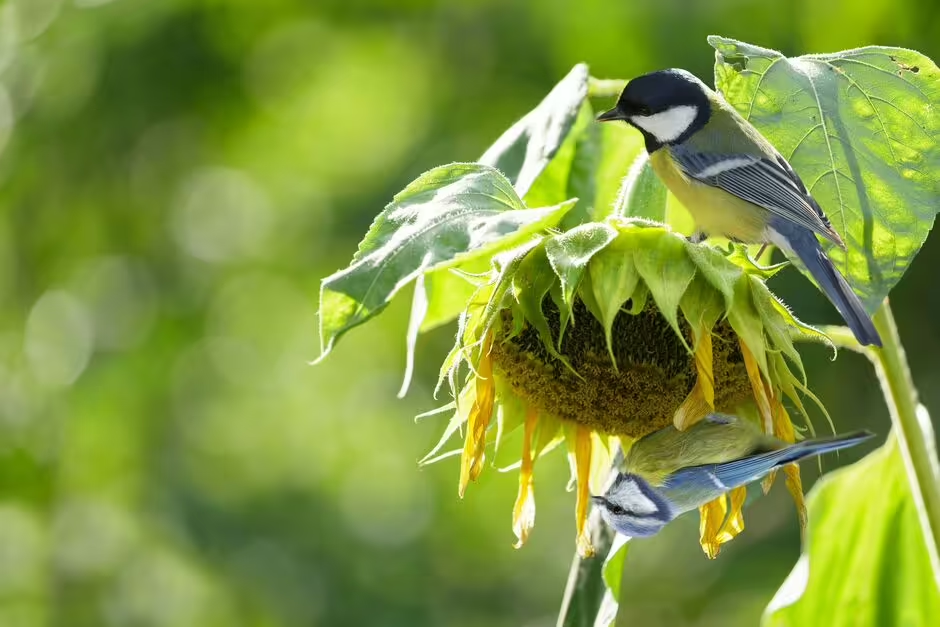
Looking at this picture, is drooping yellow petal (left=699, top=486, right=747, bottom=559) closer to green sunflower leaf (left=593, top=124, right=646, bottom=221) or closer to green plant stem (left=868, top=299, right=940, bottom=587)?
green plant stem (left=868, top=299, right=940, bottom=587)

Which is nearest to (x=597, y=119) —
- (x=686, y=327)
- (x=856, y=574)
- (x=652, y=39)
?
(x=686, y=327)

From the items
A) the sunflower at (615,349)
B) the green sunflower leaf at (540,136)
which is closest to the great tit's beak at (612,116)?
the green sunflower leaf at (540,136)

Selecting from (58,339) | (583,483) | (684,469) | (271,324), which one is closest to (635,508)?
(684,469)

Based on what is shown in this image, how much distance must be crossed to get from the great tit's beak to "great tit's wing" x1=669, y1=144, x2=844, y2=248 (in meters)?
0.07

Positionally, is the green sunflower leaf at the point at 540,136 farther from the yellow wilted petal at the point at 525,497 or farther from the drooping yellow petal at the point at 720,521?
the drooping yellow petal at the point at 720,521

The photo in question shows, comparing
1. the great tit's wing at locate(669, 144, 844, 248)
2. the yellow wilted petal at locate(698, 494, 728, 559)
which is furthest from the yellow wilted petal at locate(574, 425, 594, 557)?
the great tit's wing at locate(669, 144, 844, 248)

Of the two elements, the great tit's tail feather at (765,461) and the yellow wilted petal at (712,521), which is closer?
the great tit's tail feather at (765,461)

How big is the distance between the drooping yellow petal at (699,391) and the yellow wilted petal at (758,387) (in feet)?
0.12

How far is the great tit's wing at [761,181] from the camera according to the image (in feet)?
4.14

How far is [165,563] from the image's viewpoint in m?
5.03

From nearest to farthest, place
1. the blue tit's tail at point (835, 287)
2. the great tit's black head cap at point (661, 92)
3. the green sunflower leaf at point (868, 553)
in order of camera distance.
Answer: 1. the blue tit's tail at point (835, 287)
2. the great tit's black head cap at point (661, 92)
3. the green sunflower leaf at point (868, 553)

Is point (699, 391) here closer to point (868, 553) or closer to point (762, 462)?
point (762, 462)

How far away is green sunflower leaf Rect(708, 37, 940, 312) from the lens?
116 centimetres

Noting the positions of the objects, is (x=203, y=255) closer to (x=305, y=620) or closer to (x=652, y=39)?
(x=305, y=620)
